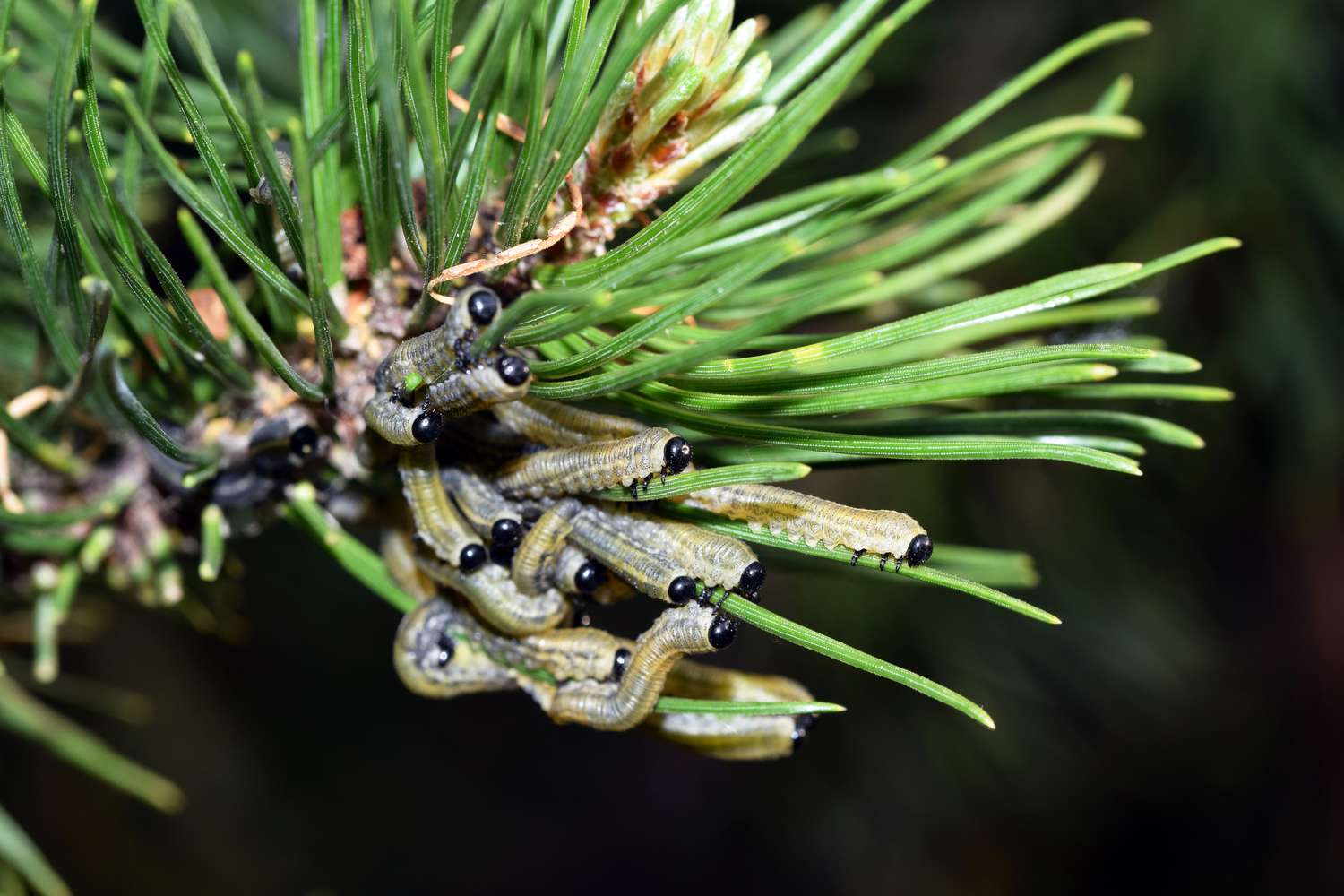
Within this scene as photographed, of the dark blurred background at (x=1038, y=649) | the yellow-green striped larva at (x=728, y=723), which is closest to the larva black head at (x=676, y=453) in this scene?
the yellow-green striped larva at (x=728, y=723)

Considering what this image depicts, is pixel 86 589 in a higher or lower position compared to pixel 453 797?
higher

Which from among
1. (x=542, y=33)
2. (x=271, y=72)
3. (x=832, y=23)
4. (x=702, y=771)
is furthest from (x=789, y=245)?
(x=702, y=771)

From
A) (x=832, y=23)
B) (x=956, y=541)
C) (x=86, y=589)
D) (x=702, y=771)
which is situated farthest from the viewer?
(x=702, y=771)

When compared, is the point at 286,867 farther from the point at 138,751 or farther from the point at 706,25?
the point at 706,25

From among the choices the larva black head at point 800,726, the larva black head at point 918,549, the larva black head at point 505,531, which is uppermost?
the larva black head at point 918,549

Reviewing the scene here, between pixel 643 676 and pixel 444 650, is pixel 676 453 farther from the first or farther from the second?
pixel 444 650

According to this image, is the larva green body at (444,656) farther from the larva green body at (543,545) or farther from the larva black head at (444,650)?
the larva green body at (543,545)

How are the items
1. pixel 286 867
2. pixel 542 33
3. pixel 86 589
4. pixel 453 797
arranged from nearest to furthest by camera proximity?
pixel 542 33
pixel 86 589
pixel 286 867
pixel 453 797

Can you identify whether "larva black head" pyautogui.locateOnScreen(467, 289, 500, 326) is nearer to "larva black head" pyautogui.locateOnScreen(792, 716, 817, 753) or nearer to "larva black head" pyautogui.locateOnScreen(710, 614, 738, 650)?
"larva black head" pyautogui.locateOnScreen(710, 614, 738, 650)
